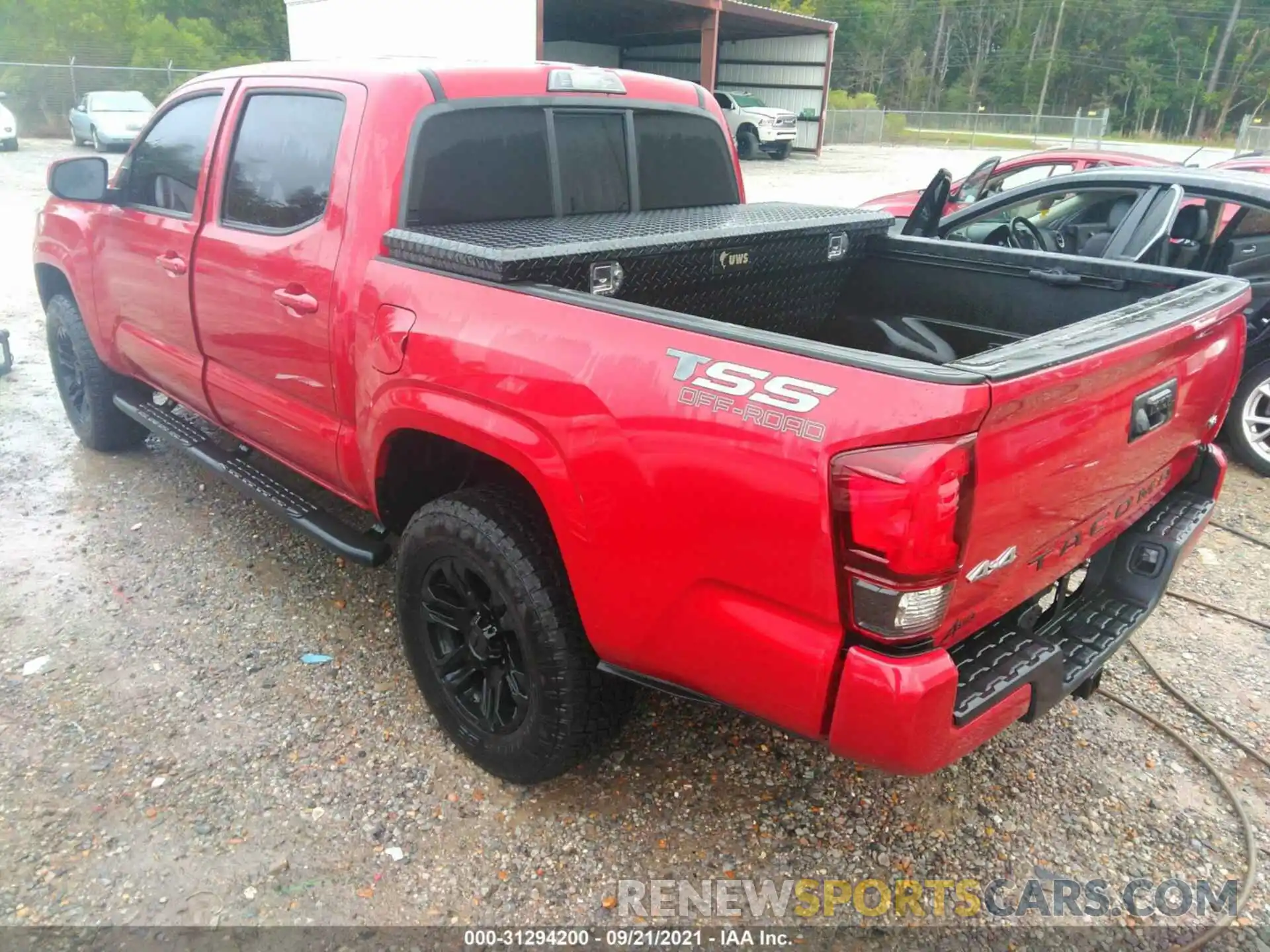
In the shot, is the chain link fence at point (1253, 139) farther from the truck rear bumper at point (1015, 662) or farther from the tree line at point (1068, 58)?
the truck rear bumper at point (1015, 662)

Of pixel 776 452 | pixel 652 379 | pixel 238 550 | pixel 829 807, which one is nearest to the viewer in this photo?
pixel 776 452

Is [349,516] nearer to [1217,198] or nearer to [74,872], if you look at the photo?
[74,872]

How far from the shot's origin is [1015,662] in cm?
212

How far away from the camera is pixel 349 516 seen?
4.48 meters

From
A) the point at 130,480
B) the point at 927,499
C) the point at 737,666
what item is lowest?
the point at 130,480

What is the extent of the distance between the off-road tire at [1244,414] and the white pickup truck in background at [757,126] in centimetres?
A: 2392

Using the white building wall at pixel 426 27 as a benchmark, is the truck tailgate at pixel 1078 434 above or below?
below

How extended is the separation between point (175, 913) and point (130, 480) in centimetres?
314

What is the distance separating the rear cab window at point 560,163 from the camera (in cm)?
292

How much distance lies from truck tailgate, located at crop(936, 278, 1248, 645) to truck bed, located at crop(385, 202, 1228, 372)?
143mm

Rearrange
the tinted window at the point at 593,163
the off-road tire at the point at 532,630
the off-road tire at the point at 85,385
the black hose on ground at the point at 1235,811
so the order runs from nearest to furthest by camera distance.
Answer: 1. the black hose on ground at the point at 1235,811
2. the off-road tire at the point at 532,630
3. the tinted window at the point at 593,163
4. the off-road tire at the point at 85,385

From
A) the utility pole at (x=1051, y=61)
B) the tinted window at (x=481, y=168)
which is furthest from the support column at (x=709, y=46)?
the utility pole at (x=1051, y=61)

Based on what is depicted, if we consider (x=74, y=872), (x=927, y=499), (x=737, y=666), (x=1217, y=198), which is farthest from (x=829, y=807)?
(x=1217, y=198)

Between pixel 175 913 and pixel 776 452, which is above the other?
pixel 776 452
